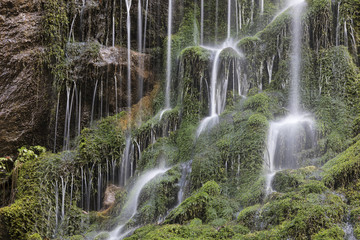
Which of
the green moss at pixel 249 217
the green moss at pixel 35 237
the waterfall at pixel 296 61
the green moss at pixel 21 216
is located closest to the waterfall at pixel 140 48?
the waterfall at pixel 296 61

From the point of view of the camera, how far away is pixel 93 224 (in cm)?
1187

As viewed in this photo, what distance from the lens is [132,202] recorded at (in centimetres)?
1145

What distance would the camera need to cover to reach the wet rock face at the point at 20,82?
1444 cm

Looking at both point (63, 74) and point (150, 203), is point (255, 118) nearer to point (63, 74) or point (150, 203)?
point (150, 203)

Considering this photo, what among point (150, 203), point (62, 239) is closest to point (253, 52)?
point (150, 203)

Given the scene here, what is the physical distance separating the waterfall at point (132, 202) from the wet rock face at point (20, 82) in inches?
215

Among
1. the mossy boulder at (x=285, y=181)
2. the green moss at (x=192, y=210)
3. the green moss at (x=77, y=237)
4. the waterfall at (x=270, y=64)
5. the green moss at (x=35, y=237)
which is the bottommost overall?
the green moss at (x=77, y=237)

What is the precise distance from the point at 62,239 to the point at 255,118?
23.1 feet

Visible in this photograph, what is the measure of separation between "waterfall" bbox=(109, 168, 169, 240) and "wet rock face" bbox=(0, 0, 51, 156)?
5.46m

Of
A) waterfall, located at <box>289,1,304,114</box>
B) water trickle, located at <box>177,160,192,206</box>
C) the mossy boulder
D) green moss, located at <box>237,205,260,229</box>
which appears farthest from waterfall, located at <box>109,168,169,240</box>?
waterfall, located at <box>289,1,304,114</box>

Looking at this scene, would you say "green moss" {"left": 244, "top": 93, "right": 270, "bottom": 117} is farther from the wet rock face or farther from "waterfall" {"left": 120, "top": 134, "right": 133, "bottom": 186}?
the wet rock face

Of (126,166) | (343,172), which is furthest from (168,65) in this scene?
(343,172)

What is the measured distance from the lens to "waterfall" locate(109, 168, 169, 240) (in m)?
10.3

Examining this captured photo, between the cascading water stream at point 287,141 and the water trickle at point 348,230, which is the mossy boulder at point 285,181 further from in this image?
the water trickle at point 348,230
